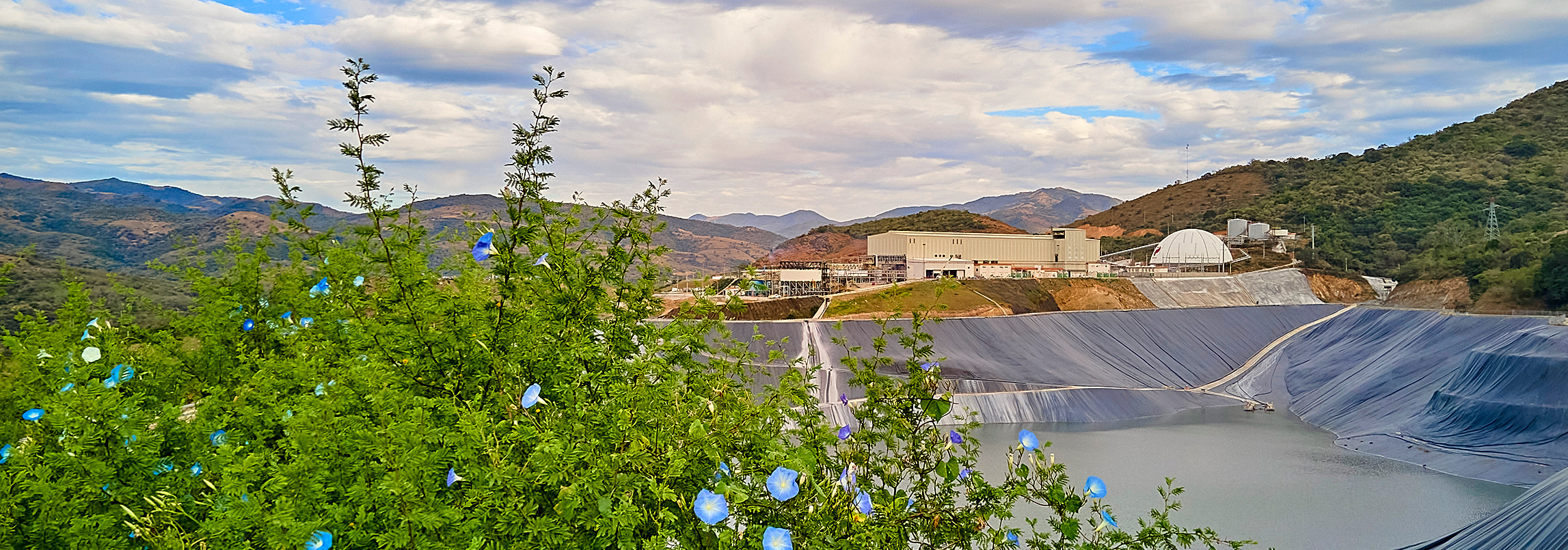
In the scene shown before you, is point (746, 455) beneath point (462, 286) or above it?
beneath

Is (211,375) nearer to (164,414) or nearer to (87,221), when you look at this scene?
(164,414)

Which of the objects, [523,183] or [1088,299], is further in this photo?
[1088,299]

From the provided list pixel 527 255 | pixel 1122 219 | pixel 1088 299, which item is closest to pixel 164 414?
pixel 527 255

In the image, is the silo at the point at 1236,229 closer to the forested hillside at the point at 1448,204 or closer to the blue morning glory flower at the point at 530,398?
the forested hillside at the point at 1448,204

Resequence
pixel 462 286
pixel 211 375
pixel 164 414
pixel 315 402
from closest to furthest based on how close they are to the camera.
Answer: pixel 315 402, pixel 164 414, pixel 462 286, pixel 211 375

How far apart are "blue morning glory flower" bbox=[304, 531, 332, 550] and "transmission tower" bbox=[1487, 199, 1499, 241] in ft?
238

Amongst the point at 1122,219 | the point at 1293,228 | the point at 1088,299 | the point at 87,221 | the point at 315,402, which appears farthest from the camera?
the point at 1122,219

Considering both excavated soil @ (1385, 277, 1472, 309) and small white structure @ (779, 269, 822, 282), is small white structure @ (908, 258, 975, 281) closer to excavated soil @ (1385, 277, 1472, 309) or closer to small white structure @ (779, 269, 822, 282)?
small white structure @ (779, 269, 822, 282)

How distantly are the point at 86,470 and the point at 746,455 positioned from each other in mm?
2558

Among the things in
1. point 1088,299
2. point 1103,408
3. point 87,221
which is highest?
point 87,221

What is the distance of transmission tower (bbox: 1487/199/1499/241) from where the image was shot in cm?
6206

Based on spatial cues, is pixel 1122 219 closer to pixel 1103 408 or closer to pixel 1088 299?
pixel 1088 299

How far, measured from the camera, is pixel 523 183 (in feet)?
12.0

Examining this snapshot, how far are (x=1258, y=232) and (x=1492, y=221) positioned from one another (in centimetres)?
1655
